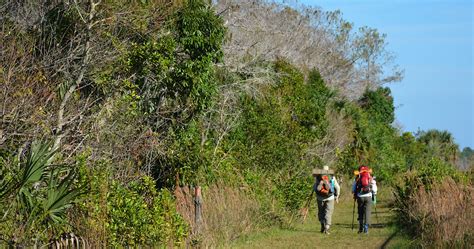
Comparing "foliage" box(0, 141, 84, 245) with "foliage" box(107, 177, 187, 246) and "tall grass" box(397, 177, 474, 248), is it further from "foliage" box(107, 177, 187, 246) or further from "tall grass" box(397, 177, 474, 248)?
"tall grass" box(397, 177, 474, 248)

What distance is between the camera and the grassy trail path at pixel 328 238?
20.5 m

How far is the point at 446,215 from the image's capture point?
60.3ft

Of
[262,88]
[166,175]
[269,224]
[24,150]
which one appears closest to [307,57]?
[262,88]

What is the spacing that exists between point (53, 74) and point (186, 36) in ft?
11.8

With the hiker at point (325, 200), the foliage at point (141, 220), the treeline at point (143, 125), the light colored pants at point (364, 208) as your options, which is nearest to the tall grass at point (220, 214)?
the treeline at point (143, 125)

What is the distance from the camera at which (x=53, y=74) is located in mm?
18766

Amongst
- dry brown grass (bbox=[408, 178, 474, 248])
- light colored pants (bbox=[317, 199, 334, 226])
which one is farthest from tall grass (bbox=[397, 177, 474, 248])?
light colored pants (bbox=[317, 199, 334, 226])

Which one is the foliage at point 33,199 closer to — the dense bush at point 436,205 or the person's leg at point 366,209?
the dense bush at point 436,205

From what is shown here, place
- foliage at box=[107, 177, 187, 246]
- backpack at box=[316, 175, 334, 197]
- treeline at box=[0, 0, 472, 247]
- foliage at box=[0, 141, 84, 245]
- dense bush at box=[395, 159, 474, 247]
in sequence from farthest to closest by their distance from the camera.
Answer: backpack at box=[316, 175, 334, 197] < dense bush at box=[395, 159, 474, 247] < foliage at box=[107, 177, 187, 246] < treeline at box=[0, 0, 472, 247] < foliage at box=[0, 141, 84, 245]

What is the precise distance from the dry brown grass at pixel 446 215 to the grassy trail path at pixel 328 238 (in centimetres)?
80

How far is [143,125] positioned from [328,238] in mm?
5400

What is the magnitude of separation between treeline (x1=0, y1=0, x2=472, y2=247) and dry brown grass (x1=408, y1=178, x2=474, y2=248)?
7.44ft

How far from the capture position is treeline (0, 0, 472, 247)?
14.2m

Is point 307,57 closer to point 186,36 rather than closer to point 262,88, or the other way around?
point 262,88
